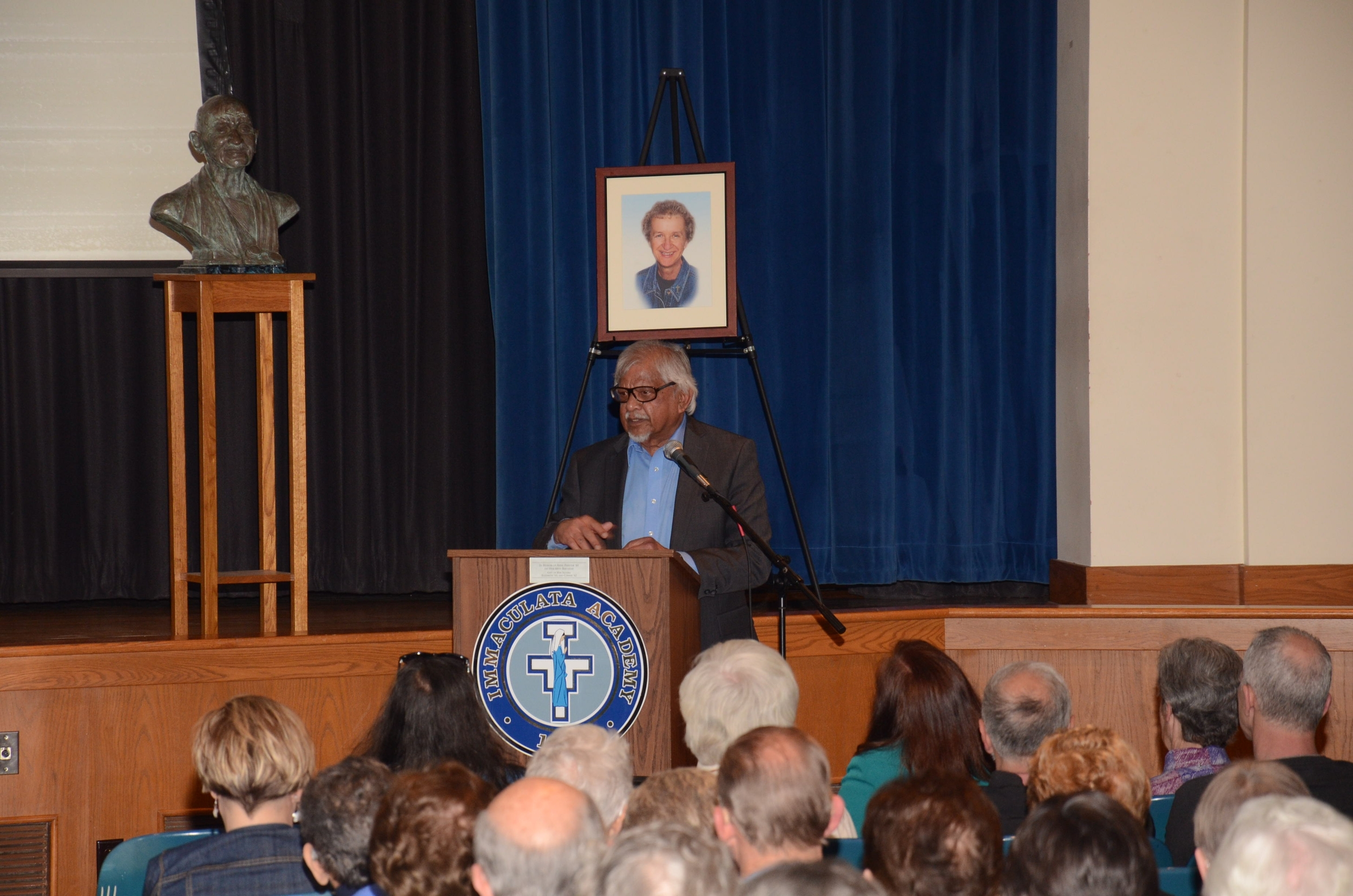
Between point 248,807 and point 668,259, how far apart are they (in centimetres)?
285

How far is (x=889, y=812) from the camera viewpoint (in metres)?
1.73

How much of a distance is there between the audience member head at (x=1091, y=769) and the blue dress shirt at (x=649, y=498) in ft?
6.11

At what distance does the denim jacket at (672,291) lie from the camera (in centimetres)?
469

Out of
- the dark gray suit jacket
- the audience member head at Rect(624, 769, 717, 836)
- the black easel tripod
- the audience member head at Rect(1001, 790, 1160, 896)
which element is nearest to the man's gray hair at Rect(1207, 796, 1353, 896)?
the audience member head at Rect(1001, 790, 1160, 896)

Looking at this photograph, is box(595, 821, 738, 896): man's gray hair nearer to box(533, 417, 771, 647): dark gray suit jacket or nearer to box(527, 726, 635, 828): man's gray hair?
box(527, 726, 635, 828): man's gray hair

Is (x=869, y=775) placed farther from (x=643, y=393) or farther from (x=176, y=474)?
(x=176, y=474)

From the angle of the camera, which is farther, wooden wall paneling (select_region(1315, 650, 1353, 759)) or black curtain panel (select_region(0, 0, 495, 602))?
black curtain panel (select_region(0, 0, 495, 602))

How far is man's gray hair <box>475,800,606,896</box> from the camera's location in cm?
162

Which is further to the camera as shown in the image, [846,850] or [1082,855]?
[846,850]

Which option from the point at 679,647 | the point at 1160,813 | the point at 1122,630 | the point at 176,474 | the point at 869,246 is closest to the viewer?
the point at 1160,813

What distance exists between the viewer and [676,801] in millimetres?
2012

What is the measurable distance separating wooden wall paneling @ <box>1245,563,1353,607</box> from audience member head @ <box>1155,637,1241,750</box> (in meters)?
1.91

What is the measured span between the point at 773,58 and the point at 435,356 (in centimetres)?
187

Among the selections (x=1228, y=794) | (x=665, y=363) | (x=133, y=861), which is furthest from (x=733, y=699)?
(x=665, y=363)
